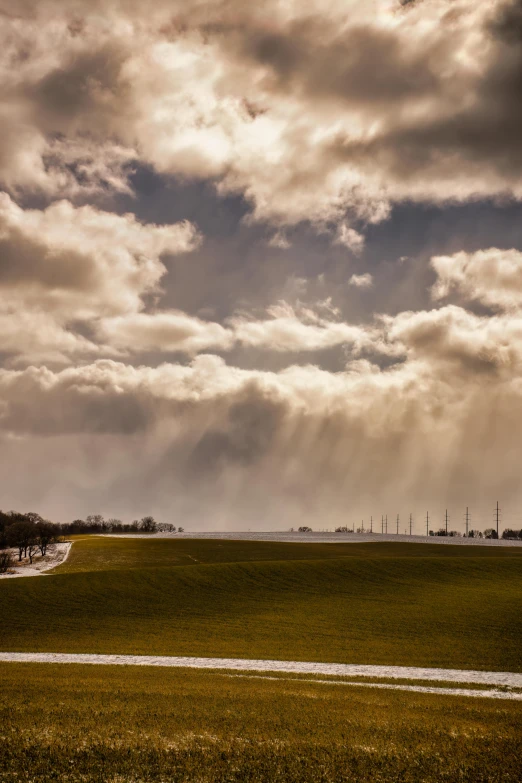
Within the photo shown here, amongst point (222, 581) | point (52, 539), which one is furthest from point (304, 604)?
point (52, 539)

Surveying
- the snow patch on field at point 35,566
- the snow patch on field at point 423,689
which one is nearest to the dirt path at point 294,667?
the snow patch on field at point 423,689

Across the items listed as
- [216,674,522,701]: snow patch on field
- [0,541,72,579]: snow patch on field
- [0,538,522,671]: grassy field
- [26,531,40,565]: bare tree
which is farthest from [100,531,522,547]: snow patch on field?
[216,674,522,701]: snow patch on field

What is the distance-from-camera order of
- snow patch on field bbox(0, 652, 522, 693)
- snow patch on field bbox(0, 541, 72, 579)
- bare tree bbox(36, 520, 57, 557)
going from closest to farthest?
snow patch on field bbox(0, 652, 522, 693)
snow patch on field bbox(0, 541, 72, 579)
bare tree bbox(36, 520, 57, 557)

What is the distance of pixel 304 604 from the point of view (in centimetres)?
4759

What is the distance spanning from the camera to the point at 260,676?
2569 cm

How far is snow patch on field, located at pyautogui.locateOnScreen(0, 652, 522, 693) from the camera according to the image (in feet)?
90.2

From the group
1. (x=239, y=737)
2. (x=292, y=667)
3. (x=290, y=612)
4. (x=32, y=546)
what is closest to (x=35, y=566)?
(x=32, y=546)

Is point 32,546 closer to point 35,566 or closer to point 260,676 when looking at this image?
point 35,566

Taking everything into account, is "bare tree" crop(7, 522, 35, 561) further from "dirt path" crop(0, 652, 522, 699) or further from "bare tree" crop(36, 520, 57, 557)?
"dirt path" crop(0, 652, 522, 699)

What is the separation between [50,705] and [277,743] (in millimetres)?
6860

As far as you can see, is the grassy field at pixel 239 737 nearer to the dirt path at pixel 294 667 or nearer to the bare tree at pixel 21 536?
the dirt path at pixel 294 667

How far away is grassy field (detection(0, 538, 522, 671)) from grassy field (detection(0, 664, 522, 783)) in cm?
1472

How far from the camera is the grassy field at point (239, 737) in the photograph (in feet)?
39.6

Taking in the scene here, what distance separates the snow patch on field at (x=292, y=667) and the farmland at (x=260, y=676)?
4.46 ft
